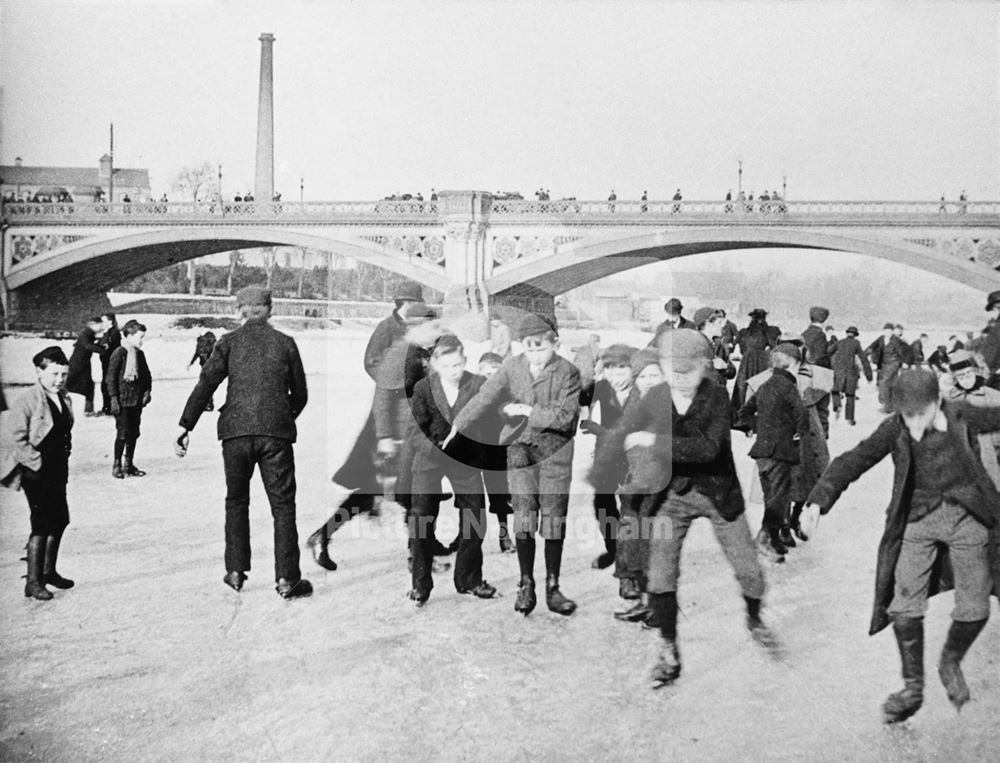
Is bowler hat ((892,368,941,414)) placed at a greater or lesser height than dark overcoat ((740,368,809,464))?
greater

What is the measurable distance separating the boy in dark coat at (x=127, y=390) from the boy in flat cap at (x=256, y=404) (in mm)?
2369

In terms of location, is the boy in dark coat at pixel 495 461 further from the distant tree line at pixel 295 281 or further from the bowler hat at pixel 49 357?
the bowler hat at pixel 49 357

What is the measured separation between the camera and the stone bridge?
6348 mm

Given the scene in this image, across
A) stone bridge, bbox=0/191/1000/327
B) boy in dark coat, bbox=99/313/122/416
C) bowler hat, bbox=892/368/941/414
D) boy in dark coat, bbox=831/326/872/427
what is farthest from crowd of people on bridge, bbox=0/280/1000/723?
boy in dark coat, bbox=831/326/872/427

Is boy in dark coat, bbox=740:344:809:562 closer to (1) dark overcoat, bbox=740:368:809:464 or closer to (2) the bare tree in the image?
(1) dark overcoat, bbox=740:368:809:464

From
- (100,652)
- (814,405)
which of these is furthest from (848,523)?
(100,652)

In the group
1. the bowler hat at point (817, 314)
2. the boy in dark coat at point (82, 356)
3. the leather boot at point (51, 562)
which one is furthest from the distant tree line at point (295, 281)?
the bowler hat at point (817, 314)

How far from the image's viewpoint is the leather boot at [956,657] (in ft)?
9.88

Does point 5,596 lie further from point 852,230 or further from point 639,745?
point 852,230

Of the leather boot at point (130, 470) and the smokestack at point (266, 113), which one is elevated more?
the smokestack at point (266, 113)

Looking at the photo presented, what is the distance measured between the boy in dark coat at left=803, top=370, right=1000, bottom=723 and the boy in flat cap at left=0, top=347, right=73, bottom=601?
2700mm

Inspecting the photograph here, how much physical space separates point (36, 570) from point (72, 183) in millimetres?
4063

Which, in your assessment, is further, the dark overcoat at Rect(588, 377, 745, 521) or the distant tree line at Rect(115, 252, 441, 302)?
the distant tree line at Rect(115, 252, 441, 302)

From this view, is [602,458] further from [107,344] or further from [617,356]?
[107,344]
